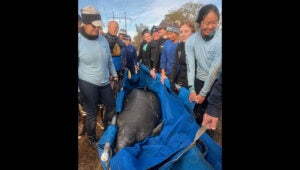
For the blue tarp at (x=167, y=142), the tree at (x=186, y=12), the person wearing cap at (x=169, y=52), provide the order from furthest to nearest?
1. the person wearing cap at (x=169, y=52)
2. the tree at (x=186, y=12)
3. the blue tarp at (x=167, y=142)

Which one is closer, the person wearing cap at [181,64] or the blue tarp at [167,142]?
the blue tarp at [167,142]

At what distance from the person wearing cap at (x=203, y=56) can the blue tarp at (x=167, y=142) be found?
0.09m

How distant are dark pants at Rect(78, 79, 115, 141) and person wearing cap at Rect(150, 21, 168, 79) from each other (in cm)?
44

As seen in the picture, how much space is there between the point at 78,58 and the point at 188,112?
1.06 metres

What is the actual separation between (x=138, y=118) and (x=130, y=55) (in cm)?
57

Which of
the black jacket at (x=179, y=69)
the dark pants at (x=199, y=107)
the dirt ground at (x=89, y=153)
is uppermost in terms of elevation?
the black jacket at (x=179, y=69)

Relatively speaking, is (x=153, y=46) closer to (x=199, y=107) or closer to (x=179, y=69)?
(x=179, y=69)

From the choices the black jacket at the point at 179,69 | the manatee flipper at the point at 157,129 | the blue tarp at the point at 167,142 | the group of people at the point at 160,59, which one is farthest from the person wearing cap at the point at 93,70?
the black jacket at the point at 179,69

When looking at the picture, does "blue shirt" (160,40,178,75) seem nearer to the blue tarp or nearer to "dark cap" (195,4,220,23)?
the blue tarp

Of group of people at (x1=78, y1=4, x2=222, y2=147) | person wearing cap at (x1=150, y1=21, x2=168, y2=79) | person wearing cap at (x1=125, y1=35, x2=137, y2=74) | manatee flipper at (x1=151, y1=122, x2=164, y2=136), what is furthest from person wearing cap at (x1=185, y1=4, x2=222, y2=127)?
person wearing cap at (x1=125, y1=35, x2=137, y2=74)

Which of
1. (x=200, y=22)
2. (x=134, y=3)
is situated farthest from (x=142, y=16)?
(x=200, y=22)

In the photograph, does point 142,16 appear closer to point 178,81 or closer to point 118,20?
point 118,20

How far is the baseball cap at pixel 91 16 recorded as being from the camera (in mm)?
2199

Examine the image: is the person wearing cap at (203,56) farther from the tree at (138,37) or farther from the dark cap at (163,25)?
the tree at (138,37)
